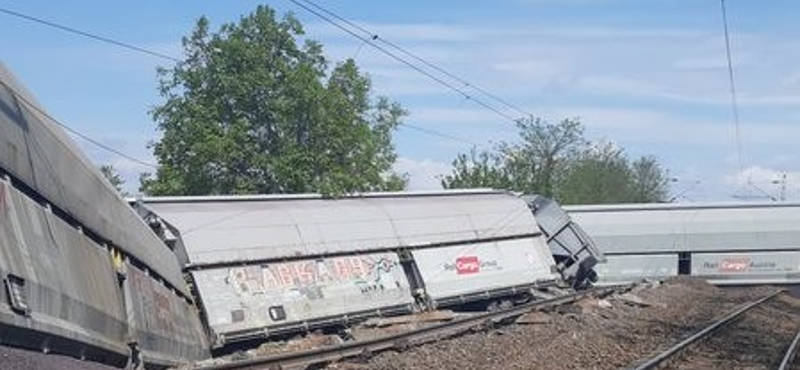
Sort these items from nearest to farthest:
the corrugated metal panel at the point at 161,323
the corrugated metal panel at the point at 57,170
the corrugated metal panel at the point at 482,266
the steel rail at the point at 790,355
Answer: the corrugated metal panel at the point at 57,170, the corrugated metal panel at the point at 161,323, the steel rail at the point at 790,355, the corrugated metal panel at the point at 482,266

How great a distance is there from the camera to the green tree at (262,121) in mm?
50875

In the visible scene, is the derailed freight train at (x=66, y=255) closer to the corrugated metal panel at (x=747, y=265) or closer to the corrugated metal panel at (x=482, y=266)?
the corrugated metal panel at (x=482, y=266)

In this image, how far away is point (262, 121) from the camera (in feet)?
174

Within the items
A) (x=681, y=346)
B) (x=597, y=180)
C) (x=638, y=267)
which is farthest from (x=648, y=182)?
(x=681, y=346)

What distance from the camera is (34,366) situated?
36.4ft

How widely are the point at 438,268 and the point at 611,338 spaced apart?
9.38m

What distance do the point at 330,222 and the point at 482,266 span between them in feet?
22.0

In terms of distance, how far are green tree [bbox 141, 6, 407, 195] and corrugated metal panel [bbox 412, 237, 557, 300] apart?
13.9m

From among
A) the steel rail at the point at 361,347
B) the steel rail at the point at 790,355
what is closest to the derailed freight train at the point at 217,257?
the steel rail at the point at 361,347

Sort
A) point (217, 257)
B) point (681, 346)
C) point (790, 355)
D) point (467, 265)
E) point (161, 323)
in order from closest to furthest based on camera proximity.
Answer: point (161, 323) < point (681, 346) < point (790, 355) < point (217, 257) < point (467, 265)

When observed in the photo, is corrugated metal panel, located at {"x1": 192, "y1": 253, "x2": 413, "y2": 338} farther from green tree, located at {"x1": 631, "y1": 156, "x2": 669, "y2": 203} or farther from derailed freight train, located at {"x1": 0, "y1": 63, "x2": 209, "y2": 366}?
green tree, located at {"x1": 631, "y1": 156, "x2": 669, "y2": 203}

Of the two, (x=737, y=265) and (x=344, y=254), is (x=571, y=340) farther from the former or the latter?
(x=737, y=265)

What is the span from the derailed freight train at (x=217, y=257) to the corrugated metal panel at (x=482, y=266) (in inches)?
2.2

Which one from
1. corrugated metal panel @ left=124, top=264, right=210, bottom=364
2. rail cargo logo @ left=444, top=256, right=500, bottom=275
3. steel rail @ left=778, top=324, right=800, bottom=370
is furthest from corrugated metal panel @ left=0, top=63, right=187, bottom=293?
rail cargo logo @ left=444, top=256, right=500, bottom=275
